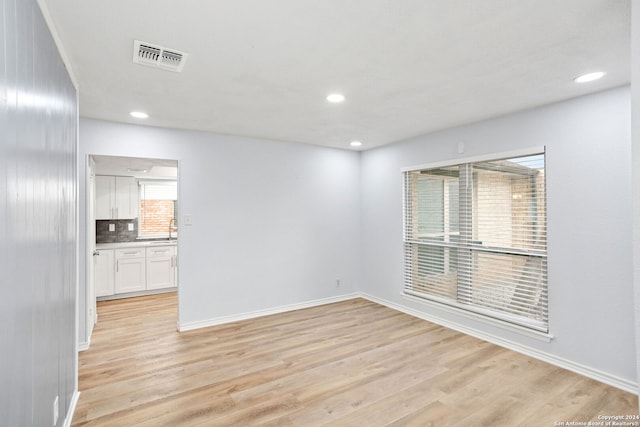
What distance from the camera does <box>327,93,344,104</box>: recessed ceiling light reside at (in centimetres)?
285

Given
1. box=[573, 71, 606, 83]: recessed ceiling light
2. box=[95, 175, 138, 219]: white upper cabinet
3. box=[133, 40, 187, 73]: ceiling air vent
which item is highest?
box=[133, 40, 187, 73]: ceiling air vent

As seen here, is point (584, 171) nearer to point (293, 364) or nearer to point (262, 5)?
point (262, 5)

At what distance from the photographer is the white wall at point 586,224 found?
2.60 m

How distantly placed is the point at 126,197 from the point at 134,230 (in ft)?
2.12

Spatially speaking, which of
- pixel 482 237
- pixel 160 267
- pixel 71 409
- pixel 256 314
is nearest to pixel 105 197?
pixel 160 267

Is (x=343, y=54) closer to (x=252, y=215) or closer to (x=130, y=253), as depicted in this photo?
(x=252, y=215)

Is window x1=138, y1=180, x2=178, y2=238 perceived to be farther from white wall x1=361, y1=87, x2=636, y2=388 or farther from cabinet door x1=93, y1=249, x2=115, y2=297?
white wall x1=361, y1=87, x2=636, y2=388

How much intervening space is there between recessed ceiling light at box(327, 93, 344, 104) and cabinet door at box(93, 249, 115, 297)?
4454 millimetres

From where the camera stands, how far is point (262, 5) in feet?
5.34

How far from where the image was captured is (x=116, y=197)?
18.7ft

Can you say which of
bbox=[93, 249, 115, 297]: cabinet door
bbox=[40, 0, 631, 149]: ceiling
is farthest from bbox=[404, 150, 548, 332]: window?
bbox=[93, 249, 115, 297]: cabinet door

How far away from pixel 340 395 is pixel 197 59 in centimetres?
271

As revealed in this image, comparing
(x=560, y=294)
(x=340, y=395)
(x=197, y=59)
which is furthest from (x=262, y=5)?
(x=560, y=294)

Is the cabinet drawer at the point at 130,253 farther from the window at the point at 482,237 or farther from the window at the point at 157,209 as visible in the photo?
the window at the point at 482,237
